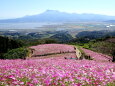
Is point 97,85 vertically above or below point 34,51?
above

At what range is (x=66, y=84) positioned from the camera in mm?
9000

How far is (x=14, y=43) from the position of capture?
241 ft

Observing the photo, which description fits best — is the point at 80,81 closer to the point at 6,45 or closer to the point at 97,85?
the point at 97,85

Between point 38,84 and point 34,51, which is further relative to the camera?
point 34,51

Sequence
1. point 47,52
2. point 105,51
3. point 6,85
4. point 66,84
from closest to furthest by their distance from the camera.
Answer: point 6,85 < point 66,84 < point 47,52 < point 105,51

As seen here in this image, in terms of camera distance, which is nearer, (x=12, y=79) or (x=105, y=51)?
(x=12, y=79)

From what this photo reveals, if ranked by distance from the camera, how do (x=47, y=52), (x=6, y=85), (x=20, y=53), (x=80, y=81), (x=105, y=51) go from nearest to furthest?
(x=6, y=85) < (x=80, y=81) < (x=20, y=53) < (x=47, y=52) < (x=105, y=51)

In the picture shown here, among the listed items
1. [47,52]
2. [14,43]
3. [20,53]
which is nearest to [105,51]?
[47,52]

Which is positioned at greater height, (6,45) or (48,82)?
(48,82)

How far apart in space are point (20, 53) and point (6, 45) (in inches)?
1556

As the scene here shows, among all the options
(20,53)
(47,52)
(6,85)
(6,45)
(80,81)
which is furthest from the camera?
(6,45)

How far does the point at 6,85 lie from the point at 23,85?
71 cm

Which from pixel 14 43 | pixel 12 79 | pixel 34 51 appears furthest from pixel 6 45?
pixel 12 79

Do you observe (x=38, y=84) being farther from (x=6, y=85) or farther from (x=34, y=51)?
(x=34, y=51)
